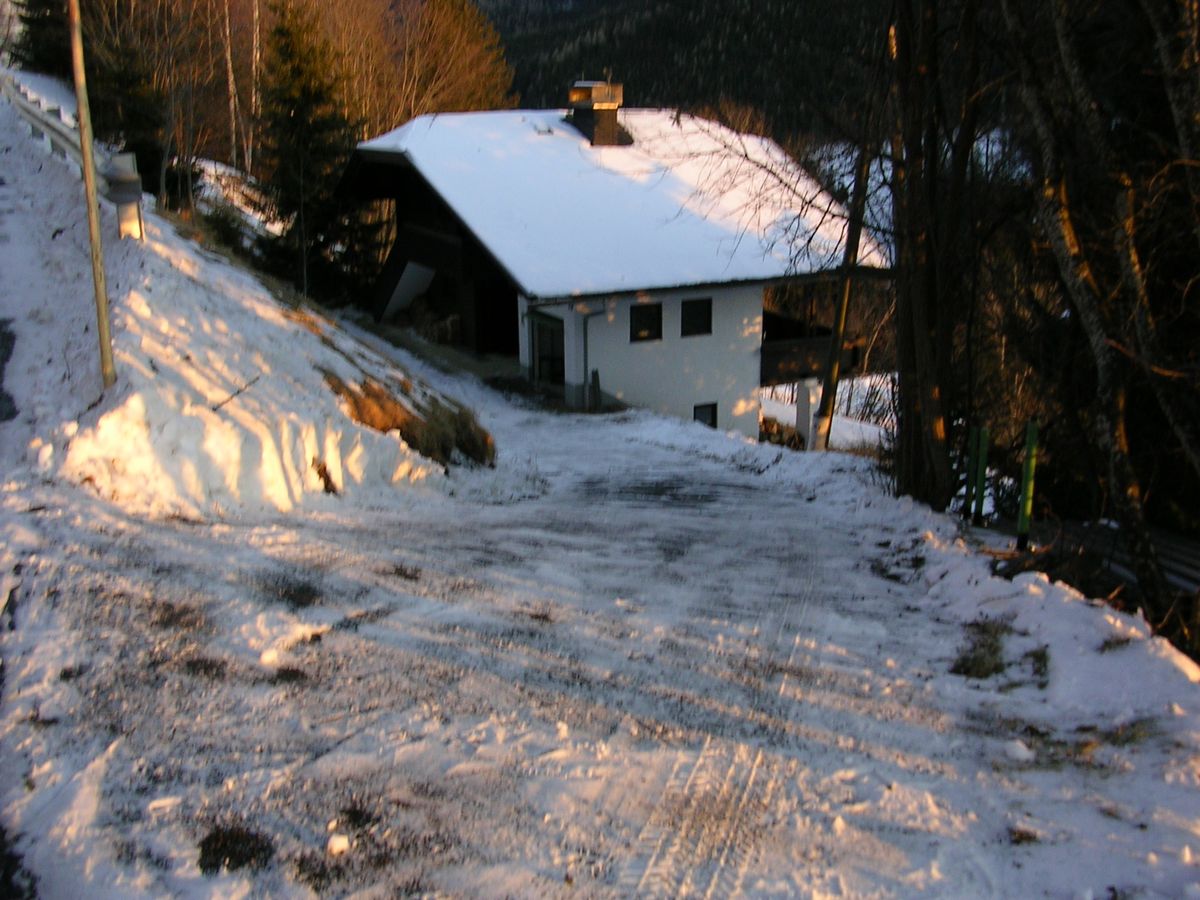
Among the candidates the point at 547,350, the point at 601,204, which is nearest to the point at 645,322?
the point at 547,350

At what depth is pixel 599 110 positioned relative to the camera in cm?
2791

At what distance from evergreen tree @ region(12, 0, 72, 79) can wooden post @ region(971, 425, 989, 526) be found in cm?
3386

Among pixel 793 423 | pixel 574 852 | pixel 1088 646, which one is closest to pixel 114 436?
pixel 574 852

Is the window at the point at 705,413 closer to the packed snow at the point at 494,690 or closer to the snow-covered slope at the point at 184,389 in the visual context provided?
the snow-covered slope at the point at 184,389

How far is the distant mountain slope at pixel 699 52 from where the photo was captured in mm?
11953

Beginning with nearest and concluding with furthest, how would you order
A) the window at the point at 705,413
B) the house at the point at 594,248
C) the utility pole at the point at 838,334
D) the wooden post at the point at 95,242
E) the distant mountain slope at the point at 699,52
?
the wooden post at the point at 95,242 → the distant mountain slope at the point at 699,52 → the utility pole at the point at 838,334 → the house at the point at 594,248 → the window at the point at 705,413

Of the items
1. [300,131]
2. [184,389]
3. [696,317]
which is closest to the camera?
[184,389]

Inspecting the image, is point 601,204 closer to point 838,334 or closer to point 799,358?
point 799,358

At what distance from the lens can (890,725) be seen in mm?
5340

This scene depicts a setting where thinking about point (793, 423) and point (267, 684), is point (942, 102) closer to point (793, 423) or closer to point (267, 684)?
point (267, 684)

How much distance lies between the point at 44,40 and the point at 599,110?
21.4 metres

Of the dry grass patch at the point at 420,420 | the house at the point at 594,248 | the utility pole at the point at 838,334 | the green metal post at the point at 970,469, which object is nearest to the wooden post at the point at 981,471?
the green metal post at the point at 970,469

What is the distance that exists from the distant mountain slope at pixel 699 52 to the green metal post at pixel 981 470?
4.35 meters

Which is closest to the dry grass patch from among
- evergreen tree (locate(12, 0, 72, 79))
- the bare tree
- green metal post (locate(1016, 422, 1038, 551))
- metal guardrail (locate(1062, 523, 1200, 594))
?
green metal post (locate(1016, 422, 1038, 551))
